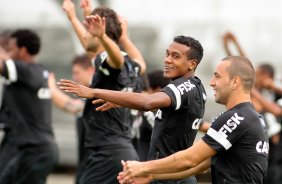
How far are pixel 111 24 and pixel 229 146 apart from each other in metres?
2.78

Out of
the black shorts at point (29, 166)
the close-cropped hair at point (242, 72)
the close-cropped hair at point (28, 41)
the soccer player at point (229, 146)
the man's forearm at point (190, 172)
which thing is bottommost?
the black shorts at point (29, 166)

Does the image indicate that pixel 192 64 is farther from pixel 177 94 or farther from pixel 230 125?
pixel 230 125

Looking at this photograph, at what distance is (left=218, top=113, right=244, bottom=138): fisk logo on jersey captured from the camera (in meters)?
8.04

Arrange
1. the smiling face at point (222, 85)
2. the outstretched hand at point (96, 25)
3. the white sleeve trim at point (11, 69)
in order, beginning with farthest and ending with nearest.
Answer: the white sleeve trim at point (11, 69), the outstretched hand at point (96, 25), the smiling face at point (222, 85)

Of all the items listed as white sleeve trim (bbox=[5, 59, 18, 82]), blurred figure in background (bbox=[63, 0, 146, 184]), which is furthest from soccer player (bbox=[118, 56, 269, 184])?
white sleeve trim (bbox=[5, 59, 18, 82])

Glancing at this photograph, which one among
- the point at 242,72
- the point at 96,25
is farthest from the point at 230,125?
the point at 96,25

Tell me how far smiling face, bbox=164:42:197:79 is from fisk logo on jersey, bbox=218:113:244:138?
1.12 metres

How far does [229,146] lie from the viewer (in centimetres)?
805

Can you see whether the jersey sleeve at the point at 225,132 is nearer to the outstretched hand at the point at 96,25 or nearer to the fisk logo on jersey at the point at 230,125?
the fisk logo on jersey at the point at 230,125

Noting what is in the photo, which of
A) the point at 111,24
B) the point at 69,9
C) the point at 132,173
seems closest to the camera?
the point at 132,173

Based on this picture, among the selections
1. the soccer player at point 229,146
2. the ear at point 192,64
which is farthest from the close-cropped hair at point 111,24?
the soccer player at point 229,146

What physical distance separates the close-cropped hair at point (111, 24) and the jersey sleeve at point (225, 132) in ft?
8.57

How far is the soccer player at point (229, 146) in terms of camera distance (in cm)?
801

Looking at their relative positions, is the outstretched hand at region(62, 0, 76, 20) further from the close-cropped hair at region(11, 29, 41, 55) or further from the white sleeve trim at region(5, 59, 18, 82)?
the close-cropped hair at region(11, 29, 41, 55)
